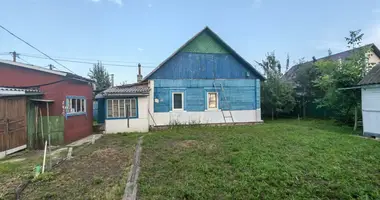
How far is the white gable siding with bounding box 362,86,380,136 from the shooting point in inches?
326

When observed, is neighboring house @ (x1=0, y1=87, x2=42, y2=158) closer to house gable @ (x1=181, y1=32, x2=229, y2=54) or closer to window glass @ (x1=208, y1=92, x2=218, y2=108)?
house gable @ (x1=181, y1=32, x2=229, y2=54)

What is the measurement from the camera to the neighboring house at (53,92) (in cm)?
805

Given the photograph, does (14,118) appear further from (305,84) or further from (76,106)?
(305,84)

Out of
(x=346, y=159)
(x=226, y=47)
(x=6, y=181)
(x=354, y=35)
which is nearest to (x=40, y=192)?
(x=6, y=181)

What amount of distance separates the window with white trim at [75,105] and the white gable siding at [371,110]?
13.6 m

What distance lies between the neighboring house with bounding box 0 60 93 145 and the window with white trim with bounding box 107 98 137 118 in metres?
1.63

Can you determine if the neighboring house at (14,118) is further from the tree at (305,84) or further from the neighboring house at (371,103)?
the tree at (305,84)

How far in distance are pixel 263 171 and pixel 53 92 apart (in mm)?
8874

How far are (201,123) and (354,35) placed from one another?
10.2 metres

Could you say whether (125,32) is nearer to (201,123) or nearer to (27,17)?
(27,17)

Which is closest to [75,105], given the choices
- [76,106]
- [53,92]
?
[76,106]

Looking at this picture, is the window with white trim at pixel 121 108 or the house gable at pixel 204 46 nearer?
the window with white trim at pixel 121 108

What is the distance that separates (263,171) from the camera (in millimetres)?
4484

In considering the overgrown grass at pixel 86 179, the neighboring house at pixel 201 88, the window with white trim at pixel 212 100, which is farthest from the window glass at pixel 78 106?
the window with white trim at pixel 212 100
